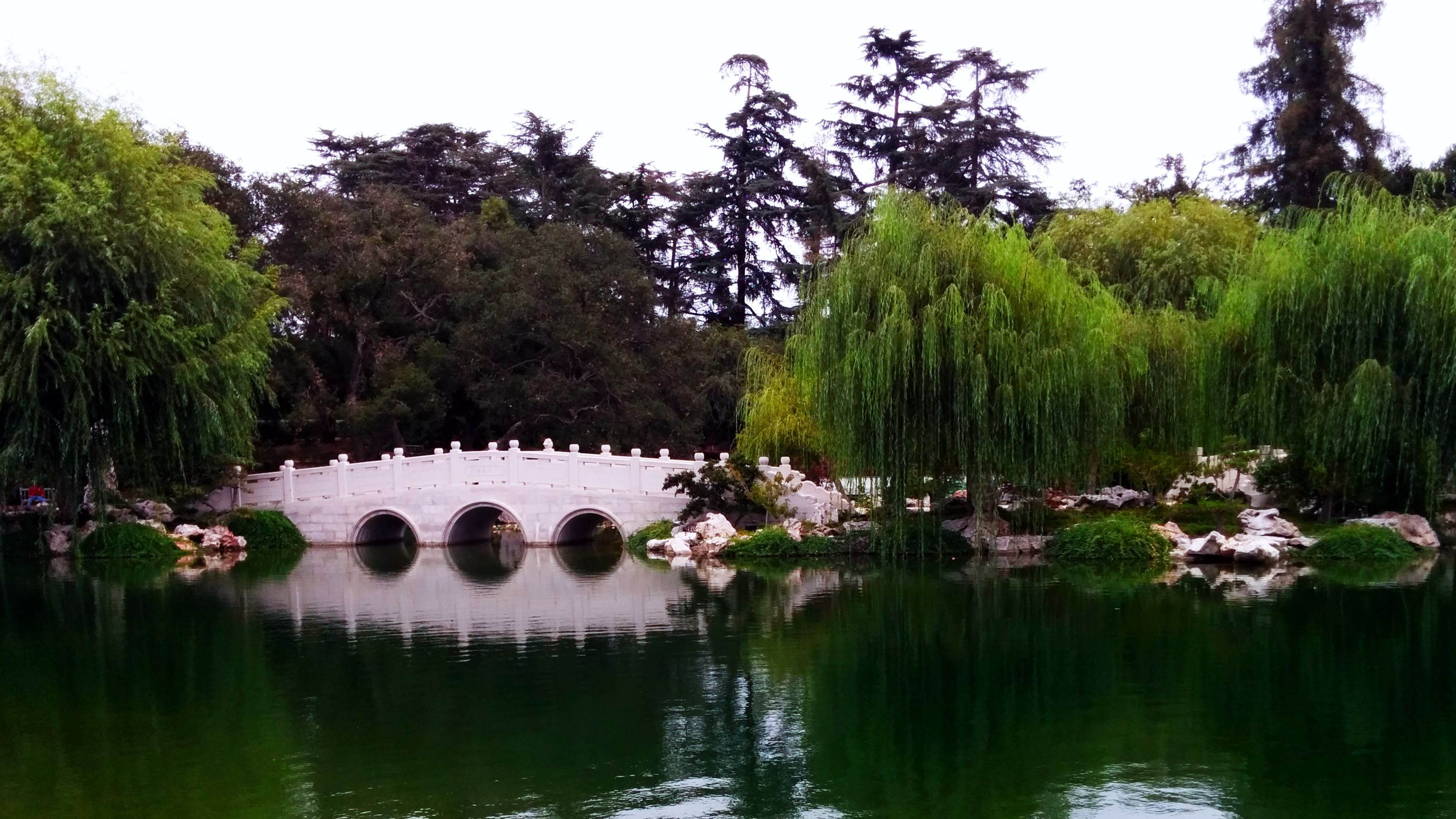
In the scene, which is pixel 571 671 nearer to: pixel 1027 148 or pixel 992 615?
pixel 992 615

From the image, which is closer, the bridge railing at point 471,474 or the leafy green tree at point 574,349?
the bridge railing at point 471,474

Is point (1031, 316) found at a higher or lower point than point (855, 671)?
higher

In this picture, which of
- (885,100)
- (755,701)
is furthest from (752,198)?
(755,701)

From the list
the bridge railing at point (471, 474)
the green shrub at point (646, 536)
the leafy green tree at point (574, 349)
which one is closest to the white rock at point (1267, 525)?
the bridge railing at point (471, 474)

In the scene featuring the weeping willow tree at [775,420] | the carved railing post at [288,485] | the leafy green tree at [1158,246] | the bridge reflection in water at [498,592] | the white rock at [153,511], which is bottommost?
the bridge reflection in water at [498,592]

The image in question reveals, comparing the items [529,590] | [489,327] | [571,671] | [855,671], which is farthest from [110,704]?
[489,327]

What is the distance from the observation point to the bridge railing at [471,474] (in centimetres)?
2505

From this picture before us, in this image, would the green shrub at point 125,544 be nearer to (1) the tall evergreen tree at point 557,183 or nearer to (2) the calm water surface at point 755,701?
(2) the calm water surface at point 755,701

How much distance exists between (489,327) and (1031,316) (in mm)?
13645

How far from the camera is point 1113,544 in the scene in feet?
64.6

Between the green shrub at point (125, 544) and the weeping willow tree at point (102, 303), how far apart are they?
921 mm

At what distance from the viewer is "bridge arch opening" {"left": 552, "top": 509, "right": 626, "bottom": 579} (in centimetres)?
2217

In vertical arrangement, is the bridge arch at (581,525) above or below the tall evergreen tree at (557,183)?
below

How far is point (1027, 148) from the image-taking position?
110ft
